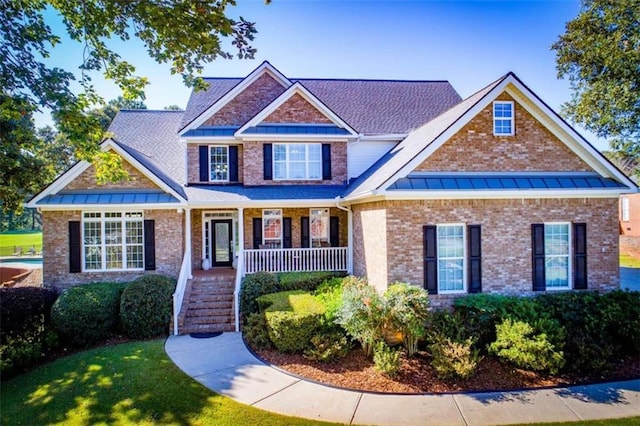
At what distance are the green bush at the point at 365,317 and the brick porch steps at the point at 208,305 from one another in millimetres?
4954

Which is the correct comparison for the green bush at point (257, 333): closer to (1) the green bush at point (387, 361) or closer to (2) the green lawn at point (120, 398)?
(2) the green lawn at point (120, 398)

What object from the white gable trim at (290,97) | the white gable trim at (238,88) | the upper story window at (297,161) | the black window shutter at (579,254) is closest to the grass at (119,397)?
the upper story window at (297,161)

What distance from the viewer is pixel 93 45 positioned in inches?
415

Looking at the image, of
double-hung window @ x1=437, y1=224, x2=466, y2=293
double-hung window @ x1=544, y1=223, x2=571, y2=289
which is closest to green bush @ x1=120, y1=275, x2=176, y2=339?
double-hung window @ x1=437, y1=224, x2=466, y2=293

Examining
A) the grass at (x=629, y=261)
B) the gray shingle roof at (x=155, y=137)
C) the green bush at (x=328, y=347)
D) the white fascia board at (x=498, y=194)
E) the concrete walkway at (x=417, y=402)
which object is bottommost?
the concrete walkway at (x=417, y=402)

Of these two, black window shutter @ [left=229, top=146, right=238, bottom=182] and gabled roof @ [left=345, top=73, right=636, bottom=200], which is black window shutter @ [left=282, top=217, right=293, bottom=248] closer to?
black window shutter @ [left=229, top=146, right=238, bottom=182]

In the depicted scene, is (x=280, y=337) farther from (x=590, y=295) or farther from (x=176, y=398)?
(x=590, y=295)

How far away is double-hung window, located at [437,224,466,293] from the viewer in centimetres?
1078

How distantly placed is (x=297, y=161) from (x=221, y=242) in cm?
536

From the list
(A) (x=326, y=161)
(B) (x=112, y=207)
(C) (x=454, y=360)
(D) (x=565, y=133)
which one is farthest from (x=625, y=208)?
(B) (x=112, y=207)

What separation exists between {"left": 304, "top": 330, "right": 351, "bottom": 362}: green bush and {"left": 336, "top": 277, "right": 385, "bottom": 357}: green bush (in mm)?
378

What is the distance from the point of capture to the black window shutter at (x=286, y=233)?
1598 centimetres

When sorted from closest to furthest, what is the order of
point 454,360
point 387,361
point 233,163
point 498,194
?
point 454,360, point 387,361, point 498,194, point 233,163

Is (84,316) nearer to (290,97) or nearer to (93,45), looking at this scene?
(93,45)
